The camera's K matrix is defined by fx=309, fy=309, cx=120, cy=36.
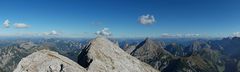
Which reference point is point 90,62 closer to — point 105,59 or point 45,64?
point 105,59

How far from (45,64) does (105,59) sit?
14.3 meters

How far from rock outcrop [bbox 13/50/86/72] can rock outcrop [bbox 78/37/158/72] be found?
16.2 ft

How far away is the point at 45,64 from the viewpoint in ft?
164

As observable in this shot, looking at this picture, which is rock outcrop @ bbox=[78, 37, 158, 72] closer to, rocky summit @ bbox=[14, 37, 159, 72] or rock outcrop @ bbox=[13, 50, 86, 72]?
rocky summit @ bbox=[14, 37, 159, 72]

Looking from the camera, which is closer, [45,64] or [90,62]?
[45,64]

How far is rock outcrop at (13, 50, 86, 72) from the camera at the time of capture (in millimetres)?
49062

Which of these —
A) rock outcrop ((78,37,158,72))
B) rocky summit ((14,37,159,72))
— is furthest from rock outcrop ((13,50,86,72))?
rock outcrop ((78,37,158,72))

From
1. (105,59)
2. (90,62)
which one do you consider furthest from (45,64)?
(105,59)

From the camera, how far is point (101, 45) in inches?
2726

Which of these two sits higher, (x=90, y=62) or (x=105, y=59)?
(x=105, y=59)

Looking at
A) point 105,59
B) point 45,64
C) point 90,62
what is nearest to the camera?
point 45,64

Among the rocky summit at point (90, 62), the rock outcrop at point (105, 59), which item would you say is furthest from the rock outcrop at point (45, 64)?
the rock outcrop at point (105, 59)

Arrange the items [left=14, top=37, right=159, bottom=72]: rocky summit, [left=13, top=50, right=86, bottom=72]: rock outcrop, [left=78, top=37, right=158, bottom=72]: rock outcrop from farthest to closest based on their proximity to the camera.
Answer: [left=78, top=37, right=158, bottom=72]: rock outcrop < [left=14, top=37, right=159, bottom=72]: rocky summit < [left=13, top=50, right=86, bottom=72]: rock outcrop

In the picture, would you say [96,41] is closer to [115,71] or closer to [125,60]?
[125,60]
